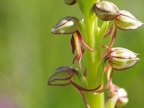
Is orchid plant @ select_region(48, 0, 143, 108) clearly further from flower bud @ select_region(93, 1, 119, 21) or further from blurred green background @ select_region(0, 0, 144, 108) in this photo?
blurred green background @ select_region(0, 0, 144, 108)

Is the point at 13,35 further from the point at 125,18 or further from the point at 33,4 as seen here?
the point at 125,18

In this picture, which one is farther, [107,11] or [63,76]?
[63,76]

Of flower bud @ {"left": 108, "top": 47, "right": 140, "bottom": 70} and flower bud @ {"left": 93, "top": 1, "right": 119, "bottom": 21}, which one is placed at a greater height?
flower bud @ {"left": 93, "top": 1, "right": 119, "bottom": 21}

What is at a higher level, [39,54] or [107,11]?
[107,11]

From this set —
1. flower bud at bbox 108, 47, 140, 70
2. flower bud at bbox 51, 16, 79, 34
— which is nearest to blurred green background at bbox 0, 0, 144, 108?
flower bud at bbox 108, 47, 140, 70

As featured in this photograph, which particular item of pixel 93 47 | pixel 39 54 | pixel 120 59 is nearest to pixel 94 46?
pixel 93 47

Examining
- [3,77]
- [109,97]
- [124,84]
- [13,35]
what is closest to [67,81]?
[109,97]

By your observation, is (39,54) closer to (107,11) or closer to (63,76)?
(63,76)
